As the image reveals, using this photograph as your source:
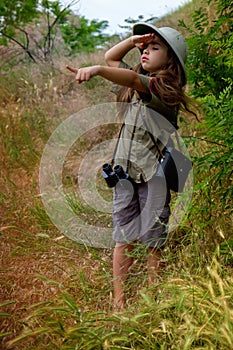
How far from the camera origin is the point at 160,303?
2426mm

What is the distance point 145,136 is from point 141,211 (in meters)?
0.42

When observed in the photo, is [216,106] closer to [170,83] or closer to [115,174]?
[170,83]

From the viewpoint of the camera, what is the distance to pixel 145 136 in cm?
301

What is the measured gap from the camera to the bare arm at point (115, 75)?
2.51 metres

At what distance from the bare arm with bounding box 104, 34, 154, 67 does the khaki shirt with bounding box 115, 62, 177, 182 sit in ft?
0.64

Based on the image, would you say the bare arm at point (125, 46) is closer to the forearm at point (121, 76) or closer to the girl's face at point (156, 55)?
the girl's face at point (156, 55)

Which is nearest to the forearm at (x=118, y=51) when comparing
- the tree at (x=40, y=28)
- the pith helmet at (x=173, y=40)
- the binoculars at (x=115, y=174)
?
the pith helmet at (x=173, y=40)

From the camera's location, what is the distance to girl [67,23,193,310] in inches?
115

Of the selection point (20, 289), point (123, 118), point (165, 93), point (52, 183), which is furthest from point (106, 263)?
point (52, 183)

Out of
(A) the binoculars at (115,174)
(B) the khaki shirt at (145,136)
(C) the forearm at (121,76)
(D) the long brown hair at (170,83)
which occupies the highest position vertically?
(C) the forearm at (121,76)

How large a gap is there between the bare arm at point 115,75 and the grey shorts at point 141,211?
54 centimetres

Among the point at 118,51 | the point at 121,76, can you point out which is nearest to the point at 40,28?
the point at 118,51

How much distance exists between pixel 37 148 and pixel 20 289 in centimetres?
269

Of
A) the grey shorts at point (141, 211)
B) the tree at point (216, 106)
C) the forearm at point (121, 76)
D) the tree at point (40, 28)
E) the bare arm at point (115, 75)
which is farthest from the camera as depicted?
the tree at point (40, 28)
